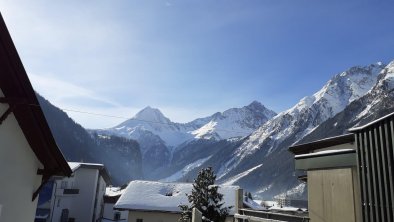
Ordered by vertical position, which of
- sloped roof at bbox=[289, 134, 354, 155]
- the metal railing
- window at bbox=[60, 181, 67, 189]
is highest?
sloped roof at bbox=[289, 134, 354, 155]

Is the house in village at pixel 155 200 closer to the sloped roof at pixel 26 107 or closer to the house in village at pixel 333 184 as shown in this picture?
the house in village at pixel 333 184

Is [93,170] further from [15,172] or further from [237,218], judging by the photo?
[15,172]

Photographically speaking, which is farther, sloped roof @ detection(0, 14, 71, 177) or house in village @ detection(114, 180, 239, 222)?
house in village @ detection(114, 180, 239, 222)

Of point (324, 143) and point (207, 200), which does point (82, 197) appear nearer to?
point (207, 200)

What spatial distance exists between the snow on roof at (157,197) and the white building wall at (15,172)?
2501cm

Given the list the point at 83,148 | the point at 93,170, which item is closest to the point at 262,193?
the point at 83,148

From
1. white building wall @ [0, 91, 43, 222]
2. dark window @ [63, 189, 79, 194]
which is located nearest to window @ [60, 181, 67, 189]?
dark window @ [63, 189, 79, 194]

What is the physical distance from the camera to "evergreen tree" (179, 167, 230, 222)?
21.6 metres

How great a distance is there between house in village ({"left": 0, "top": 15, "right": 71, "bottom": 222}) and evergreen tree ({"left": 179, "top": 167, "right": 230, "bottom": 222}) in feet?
45.6

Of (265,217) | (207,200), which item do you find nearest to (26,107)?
(265,217)

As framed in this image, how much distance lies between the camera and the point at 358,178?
6.74m

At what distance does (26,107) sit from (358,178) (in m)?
5.59

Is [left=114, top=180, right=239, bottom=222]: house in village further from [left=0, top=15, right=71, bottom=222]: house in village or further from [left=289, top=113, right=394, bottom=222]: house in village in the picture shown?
[left=0, top=15, right=71, bottom=222]: house in village

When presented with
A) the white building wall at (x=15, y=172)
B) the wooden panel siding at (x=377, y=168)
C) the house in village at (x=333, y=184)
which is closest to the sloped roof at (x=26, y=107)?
the white building wall at (x=15, y=172)
